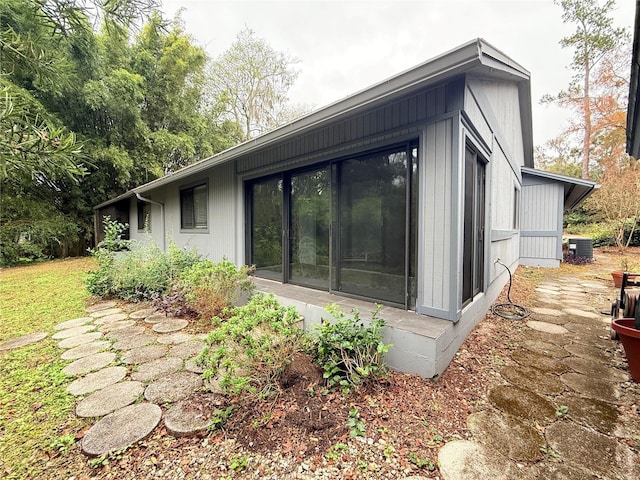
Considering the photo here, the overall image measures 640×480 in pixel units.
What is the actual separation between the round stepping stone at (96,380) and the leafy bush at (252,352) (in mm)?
902

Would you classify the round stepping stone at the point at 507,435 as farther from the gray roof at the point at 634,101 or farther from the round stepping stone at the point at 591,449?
the gray roof at the point at 634,101

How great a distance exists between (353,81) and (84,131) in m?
13.1

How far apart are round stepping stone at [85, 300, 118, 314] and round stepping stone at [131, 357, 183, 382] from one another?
97.2 inches

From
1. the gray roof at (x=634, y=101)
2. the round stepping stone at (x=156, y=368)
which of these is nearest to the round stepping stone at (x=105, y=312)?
the round stepping stone at (x=156, y=368)

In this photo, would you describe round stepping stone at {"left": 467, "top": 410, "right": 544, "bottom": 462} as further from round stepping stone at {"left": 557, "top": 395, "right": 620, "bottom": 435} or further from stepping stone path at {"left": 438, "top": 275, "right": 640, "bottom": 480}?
round stepping stone at {"left": 557, "top": 395, "right": 620, "bottom": 435}

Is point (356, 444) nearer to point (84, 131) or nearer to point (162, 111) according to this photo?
point (84, 131)

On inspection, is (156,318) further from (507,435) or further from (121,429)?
(507,435)

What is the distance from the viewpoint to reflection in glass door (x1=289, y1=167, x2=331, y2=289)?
11.9 feet

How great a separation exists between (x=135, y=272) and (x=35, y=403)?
3.07 metres

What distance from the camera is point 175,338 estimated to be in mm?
3199

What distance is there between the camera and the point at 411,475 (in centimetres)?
145

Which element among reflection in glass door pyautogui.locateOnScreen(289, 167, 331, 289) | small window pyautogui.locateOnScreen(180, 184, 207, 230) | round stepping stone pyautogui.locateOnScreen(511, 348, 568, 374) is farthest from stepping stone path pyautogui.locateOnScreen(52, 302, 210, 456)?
small window pyautogui.locateOnScreen(180, 184, 207, 230)

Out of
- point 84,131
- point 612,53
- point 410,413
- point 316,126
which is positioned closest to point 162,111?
point 84,131

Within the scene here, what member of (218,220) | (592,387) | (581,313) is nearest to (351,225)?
(592,387)
